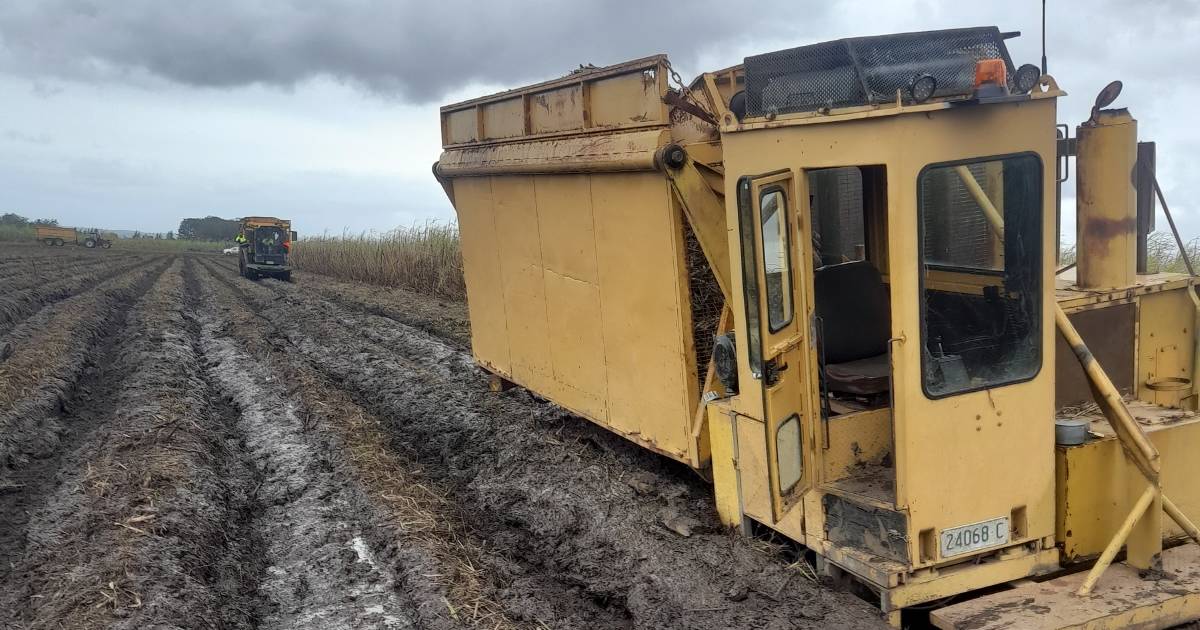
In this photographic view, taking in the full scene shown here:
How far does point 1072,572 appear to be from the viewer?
166 inches

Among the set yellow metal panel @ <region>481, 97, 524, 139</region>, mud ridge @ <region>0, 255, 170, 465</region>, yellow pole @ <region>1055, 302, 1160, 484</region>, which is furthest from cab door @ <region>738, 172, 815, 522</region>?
mud ridge @ <region>0, 255, 170, 465</region>

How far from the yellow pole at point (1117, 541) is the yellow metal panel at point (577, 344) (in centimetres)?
330

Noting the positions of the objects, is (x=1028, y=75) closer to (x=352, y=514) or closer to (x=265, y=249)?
(x=352, y=514)

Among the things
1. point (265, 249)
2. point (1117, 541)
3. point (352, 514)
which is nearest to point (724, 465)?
point (1117, 541)

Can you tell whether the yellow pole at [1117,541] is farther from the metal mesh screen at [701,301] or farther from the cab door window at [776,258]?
the metal mesh screen at [701,301]

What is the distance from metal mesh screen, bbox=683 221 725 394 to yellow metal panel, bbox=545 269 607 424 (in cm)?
99

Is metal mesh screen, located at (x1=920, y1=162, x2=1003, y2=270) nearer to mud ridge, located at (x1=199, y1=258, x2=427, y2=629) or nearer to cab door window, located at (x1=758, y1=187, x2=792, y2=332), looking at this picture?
cab door window, located at (x1=758, y1=187, x2=792, y2=332)

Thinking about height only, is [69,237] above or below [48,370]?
above

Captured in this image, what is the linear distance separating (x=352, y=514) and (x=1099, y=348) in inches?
187

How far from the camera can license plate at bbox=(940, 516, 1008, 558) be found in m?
3.94

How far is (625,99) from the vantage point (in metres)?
5.77

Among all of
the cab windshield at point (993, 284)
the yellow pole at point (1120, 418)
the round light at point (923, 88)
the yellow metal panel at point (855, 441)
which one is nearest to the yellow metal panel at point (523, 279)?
the yellow metal panel at point (855, 441)

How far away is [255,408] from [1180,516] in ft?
28.1

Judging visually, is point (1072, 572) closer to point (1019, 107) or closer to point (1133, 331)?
point (1133, 331)
